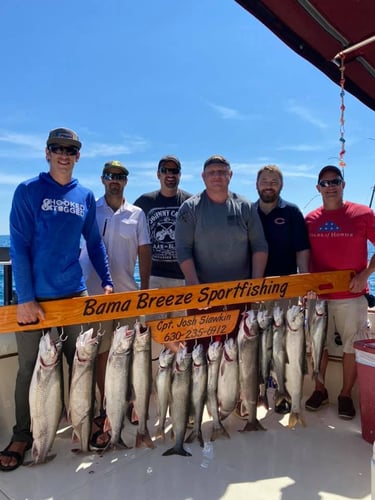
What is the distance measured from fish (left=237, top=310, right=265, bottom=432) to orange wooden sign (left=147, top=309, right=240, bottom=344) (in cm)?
11

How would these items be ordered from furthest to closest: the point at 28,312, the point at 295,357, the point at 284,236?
the point at 284,236, the point at 295,357, the point at 28,312

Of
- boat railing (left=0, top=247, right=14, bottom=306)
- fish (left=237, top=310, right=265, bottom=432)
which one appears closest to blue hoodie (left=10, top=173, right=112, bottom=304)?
fish (left=237, top=310, right=265, bottom=432)

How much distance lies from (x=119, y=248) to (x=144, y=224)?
339 mm

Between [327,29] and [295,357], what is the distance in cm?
273

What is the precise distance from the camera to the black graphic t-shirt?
4.40m

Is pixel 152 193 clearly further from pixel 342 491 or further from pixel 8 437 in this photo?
pixel 342 491

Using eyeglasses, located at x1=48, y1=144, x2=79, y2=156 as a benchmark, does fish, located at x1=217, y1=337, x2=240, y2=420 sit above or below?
below

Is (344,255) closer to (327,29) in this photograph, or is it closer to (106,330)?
(327,29)

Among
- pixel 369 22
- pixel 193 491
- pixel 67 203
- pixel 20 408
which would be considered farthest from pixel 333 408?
pixel 369 22

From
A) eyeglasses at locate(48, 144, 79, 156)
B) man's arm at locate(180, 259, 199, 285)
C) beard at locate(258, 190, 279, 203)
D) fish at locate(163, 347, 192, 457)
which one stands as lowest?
fish at locate(163, 347, 192, 457)

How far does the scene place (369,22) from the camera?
3070 mm

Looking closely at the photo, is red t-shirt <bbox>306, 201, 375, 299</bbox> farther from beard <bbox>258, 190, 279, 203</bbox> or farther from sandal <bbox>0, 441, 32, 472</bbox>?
sandal <bbox>0, 441, 32, 472</bbox>

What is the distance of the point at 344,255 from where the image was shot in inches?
143

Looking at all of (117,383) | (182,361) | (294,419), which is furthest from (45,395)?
(294,419)
